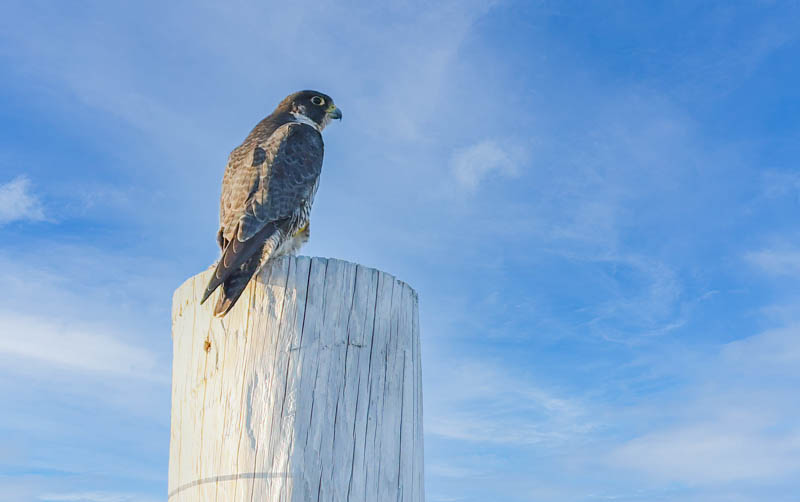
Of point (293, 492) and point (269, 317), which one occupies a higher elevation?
point (269, 317)

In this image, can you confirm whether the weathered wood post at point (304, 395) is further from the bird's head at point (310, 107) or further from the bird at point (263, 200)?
the bird's head at point (310, 107)

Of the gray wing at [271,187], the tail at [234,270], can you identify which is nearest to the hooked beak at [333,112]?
the gray wing at [271,187]

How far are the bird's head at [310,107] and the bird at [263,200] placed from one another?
550 millimetres

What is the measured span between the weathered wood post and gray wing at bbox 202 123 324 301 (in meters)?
0.56

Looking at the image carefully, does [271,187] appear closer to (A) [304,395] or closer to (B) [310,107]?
(A) [304,395]

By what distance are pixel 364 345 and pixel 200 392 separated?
882 millimetres

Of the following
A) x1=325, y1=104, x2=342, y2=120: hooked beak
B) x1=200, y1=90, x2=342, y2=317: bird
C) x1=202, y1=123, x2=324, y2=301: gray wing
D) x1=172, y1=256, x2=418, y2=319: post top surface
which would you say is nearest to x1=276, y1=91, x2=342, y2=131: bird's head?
x1=325, y1=104, x2=342, y2=120: hooked beak

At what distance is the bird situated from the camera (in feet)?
11.3

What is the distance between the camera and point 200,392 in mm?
3215

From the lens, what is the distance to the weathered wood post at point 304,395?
2895mm

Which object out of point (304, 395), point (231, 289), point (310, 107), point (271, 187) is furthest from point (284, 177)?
point (304, 395)

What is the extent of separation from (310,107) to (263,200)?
2.47 meters

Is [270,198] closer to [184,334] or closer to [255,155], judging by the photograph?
[255,155]

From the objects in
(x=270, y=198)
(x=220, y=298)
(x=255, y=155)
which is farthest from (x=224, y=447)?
(x=255, y=155)
